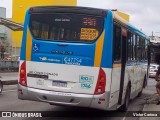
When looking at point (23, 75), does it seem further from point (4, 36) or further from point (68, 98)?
point (4, 36)

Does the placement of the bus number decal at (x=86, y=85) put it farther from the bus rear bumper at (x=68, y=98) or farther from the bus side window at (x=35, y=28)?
the bus side window at (x=35, y=28)

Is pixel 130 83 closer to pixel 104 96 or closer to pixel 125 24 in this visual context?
pixel 125 24

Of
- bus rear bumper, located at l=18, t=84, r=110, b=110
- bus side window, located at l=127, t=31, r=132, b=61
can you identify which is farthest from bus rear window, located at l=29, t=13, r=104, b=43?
bus side window, located at l=127, t=31, r=132, b=61

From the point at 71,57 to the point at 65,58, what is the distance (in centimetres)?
16

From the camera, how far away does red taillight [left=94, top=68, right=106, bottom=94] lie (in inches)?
402

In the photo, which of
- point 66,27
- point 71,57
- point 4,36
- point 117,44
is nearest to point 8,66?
point 117,44

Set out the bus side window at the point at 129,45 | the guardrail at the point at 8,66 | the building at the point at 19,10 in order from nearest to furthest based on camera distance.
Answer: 1. the bus side window at the point at 129,45
2. the guardrail at the point at 8,66
3. the building at the point at 19,10

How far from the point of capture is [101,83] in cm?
1027

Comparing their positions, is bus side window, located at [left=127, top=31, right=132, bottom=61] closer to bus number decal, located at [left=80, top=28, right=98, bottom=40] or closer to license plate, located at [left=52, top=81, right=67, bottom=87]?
bus number decal, located at [left=80, top=28, right=98, bottom=40]

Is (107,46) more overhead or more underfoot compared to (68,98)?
more overhead

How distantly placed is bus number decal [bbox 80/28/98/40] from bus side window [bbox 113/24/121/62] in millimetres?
616

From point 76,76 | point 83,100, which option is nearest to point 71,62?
point 76,76

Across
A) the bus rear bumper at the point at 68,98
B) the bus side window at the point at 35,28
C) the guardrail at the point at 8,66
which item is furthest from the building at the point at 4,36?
the bus rear bumper at the point at 68,98

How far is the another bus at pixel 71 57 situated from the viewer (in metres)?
10.3
